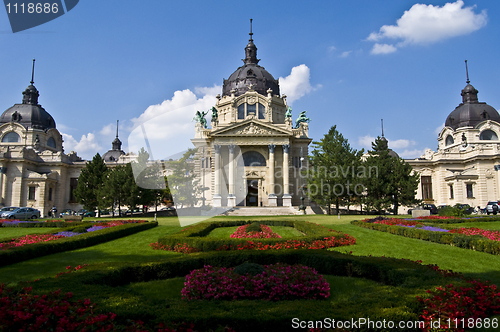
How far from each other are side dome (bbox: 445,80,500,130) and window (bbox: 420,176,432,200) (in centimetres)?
1338

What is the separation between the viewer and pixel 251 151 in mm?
47438

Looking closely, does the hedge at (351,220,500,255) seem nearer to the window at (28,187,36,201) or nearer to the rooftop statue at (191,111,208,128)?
the rooftop statue at (191,111,208,128)

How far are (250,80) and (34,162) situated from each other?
119ft

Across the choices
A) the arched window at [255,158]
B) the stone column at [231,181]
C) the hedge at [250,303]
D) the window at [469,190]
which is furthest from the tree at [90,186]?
the window at [469,190]

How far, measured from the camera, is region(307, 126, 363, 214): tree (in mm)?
34156

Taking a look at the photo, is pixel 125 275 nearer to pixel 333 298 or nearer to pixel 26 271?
pixel 26 271

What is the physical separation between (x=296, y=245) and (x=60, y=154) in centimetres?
5403

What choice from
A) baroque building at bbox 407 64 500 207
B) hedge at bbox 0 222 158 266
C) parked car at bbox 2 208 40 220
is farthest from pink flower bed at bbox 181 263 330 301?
baroque building at bbox 407 64 500 207

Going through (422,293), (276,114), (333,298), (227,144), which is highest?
(276,114)

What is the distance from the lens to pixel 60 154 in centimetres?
5544

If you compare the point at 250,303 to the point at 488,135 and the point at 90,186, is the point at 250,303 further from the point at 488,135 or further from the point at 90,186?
the point at 488,135

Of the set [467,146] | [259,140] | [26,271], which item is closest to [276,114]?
[259,140]

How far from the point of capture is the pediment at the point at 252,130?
45.2m

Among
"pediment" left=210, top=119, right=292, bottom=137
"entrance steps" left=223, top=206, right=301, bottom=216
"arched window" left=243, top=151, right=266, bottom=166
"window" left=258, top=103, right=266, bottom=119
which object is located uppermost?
"window" left=258, top=103, right=266, bottom=119
